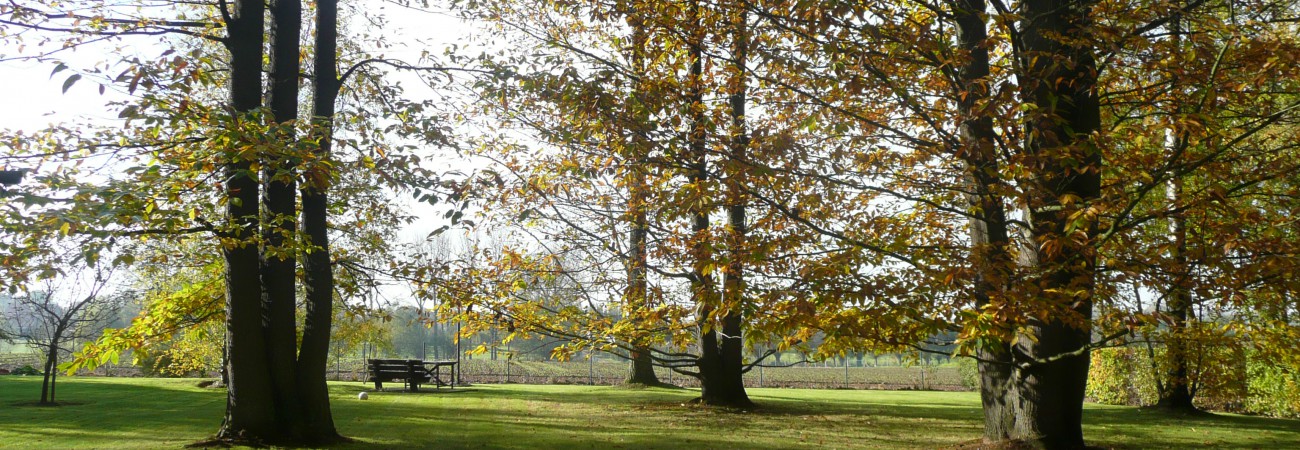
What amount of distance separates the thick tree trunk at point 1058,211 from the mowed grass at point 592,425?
192cm

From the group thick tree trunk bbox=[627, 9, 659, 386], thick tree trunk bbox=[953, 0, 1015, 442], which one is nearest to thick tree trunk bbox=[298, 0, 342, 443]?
thick tree trunk bbox=[627, 9, 659, 386]

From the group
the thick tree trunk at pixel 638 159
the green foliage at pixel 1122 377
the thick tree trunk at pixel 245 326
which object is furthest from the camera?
the green foliage at pixel 1122 377

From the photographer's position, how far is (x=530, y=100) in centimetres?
939

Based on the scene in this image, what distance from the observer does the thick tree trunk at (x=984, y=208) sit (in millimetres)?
6012

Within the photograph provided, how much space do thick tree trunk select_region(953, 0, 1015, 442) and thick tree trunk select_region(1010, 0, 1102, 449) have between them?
0.25 meters

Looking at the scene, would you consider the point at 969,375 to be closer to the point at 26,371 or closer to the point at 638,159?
the point at 638,159

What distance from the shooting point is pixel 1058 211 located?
5953mm

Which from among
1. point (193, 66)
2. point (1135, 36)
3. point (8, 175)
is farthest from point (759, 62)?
point (8, 175)

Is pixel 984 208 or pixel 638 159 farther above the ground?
pixel 638 159

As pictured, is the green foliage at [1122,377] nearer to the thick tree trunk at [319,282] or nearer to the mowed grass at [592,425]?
the mowed grass at [592,425]

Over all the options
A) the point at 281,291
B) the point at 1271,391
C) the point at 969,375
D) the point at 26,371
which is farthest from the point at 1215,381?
the point at 26,371

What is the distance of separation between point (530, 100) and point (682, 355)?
579 centimetres

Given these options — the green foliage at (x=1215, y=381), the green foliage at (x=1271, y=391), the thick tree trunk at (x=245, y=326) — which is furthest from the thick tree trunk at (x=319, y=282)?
the green foliage at (x=1271, y=391)

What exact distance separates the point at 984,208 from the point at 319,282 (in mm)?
7220
